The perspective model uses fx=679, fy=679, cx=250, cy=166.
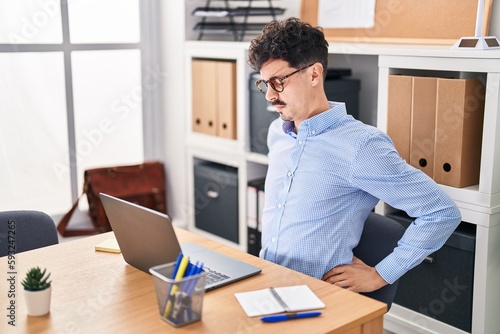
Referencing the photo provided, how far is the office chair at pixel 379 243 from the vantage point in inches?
77.4

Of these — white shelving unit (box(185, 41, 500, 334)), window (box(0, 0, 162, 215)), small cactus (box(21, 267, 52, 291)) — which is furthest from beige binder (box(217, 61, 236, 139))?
small cactus (box(21, 267, 52, 291))

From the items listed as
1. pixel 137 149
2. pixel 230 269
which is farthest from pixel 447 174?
pixel 137 149

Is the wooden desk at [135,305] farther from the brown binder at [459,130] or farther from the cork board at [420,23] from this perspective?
the cork board at [420,23]

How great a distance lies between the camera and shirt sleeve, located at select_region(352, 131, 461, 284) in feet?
6.23

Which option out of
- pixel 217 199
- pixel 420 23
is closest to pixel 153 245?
pixel 420 23

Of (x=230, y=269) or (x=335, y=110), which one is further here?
(x=335, y=110)

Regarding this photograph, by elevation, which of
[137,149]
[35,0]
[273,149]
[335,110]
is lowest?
[137,149]

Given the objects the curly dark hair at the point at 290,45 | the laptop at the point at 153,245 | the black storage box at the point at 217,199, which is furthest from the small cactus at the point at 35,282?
the black storage box at the point at 217,199

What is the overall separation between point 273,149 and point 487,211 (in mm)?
A: 805

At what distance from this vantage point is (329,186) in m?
1.99

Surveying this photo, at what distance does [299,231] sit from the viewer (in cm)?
202

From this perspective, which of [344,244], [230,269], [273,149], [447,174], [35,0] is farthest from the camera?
[35,0]

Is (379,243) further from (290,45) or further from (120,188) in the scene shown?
(120,188)

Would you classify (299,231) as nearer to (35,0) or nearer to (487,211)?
(487,211)
